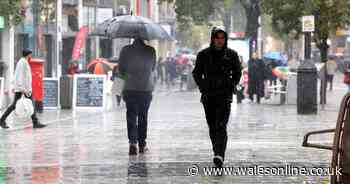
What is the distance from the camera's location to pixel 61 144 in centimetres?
1602

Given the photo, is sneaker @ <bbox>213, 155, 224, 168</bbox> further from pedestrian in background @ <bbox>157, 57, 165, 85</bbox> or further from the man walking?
pedestrian in background @ <bbox>157, 57, 165, 85</bbox>

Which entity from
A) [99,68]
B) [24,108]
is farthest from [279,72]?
[24,108]

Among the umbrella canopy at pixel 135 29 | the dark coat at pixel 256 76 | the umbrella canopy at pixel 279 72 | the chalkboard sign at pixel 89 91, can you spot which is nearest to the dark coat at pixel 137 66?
the umbrella canopy at pixel 135 29

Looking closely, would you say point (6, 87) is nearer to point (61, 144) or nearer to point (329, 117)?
point (329, 117)

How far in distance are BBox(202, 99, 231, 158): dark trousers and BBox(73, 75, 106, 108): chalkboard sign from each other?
1637 cm

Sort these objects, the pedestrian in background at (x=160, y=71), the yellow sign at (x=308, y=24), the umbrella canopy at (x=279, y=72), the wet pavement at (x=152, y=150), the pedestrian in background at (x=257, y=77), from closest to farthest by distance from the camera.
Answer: the wet pavement at (x=152, y=150)
the yellow sign at (x=308, y=24)
the pedestrian in background at (x=257, y=77)
the umbrella canopy at (x=279, y=72)
the pedestrian in background at (x=160, y=71)

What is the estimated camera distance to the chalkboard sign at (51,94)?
28766mm

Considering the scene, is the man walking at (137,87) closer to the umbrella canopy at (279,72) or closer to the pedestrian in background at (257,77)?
the pedestrian in background at (257,77)

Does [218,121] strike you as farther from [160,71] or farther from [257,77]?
[160,71]

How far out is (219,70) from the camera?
1193 centimetres

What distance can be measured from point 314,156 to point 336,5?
15.9 metres

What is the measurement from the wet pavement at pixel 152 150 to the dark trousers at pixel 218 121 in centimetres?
45

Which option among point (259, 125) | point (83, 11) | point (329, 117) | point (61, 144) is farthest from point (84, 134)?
point (83, 11)

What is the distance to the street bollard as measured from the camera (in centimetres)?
2486
